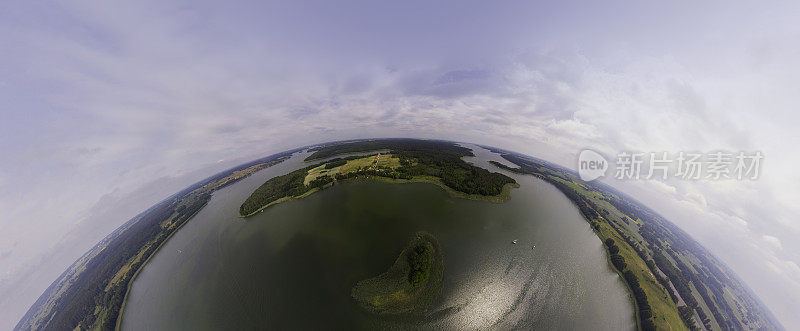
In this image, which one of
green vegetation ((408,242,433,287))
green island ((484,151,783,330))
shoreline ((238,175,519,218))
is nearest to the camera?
green vegetation ((408,242,433,287))

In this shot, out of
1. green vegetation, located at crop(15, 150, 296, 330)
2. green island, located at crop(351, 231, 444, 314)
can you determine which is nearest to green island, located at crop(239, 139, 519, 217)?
green vegetation, located at crop(15, 150, 296, 330)

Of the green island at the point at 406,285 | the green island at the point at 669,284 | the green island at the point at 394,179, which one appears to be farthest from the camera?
the green island at the point at 394,179

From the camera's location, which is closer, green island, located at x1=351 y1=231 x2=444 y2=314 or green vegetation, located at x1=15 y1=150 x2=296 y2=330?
green island, located at x1=351 y1=231 x2=444 y2=314

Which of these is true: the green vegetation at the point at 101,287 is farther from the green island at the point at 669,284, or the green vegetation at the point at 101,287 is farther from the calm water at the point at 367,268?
the green island at the point at 669,284

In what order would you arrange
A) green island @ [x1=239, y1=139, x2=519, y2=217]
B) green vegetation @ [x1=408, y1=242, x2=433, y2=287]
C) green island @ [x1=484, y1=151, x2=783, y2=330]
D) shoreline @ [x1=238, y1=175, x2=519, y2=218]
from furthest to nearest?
green island @ [x1=239, y1=139, x2=519, y2=217], shoreline @ [x1=238, y1=175, x2=519, y2=218], green island @ [x1=484, y1=151, x2=783, y2=330], green vegetation @ [x1=408, y1=242, x2=433, y2=287]

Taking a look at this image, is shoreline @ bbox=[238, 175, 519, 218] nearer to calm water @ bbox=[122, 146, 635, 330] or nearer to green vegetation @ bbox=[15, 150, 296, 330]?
calm water @ bbox=[122, 146, 635, 330]

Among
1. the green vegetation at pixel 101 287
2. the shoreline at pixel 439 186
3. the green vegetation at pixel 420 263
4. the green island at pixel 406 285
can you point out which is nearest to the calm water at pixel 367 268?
the green island at pixel 406 285
